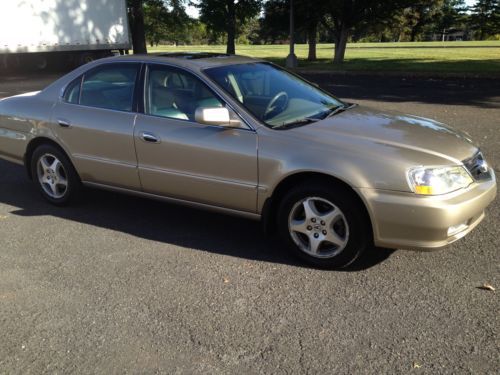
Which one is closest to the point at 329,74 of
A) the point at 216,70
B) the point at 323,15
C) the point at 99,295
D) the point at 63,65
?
the point at 323,15

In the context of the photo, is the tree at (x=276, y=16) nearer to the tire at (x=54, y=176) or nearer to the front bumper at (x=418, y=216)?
the tire at (x=54, y=176)

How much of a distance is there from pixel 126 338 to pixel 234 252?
1379 millimetres

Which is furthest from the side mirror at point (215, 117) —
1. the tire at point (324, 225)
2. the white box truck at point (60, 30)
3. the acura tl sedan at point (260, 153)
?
the white box truck at point (60, 30)

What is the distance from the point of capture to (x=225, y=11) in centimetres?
3528

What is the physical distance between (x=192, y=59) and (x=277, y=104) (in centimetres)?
92

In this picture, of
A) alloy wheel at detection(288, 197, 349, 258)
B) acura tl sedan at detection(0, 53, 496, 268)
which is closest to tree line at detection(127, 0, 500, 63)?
acura tl sedan at detection(0, 53, 496, 268)

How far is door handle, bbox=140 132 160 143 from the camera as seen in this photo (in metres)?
4.50

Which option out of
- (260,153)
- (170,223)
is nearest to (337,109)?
(260,153)

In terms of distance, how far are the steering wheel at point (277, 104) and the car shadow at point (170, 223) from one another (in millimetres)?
1086

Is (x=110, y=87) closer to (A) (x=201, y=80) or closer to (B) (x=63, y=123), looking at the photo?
(B) (x=63, y=123)

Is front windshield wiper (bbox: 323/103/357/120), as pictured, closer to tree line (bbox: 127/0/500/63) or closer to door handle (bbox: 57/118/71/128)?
door handle (bbox: 57/118/71/128)

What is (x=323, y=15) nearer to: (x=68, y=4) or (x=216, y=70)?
(x=68, y=4)

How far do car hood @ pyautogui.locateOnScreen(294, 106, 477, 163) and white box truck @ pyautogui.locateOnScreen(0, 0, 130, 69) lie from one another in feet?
61.5

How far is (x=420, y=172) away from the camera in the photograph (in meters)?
3.54
